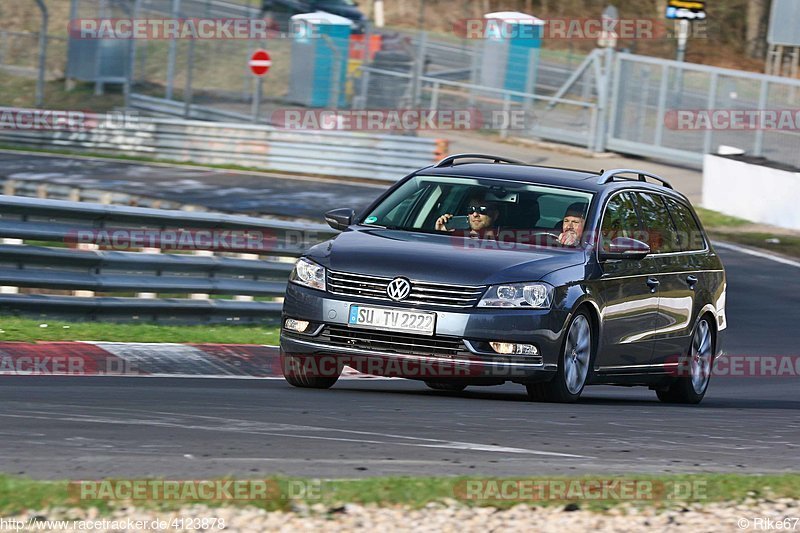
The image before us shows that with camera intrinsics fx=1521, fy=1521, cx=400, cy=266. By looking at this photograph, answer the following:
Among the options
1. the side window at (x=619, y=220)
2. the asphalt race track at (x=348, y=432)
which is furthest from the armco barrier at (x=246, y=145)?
the asphalt race track at (x=348, y=432)

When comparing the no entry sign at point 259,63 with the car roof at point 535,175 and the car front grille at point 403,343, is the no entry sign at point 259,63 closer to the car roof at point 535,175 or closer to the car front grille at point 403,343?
the car roof at point 535,175

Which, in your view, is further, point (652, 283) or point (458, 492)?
point (652, 283)

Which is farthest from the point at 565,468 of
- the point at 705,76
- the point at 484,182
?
the point at 705,76

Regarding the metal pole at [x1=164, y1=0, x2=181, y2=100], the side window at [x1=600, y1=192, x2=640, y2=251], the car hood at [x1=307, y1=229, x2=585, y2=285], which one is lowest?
the car hood at [x1=307, y1=229, x2=585, y2=285]

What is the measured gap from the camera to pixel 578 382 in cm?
955

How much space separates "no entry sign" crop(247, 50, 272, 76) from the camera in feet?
108

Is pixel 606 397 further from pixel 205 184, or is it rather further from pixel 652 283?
pixel 205 184

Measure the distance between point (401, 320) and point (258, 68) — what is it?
80.8 ft

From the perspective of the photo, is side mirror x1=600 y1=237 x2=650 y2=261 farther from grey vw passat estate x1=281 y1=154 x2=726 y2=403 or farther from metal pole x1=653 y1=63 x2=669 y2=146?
metal pole x1=653 y1=63 x2=669 y2=146

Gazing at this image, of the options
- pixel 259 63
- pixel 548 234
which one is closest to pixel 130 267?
pixel 548 234

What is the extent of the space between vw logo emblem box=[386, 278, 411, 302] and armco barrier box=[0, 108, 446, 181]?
20.4 meters

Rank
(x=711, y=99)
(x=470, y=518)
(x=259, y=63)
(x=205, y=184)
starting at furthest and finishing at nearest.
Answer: (x=259, y=63) < (x=711, y=99) < (x=205, y=184) < (x=470, y=518)

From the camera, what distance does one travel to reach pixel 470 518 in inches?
213

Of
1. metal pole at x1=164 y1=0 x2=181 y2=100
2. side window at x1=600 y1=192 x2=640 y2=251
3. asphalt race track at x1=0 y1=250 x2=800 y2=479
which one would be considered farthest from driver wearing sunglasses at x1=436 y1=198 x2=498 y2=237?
metal pole at x1=164 y1=0 x2=181 y2=100
